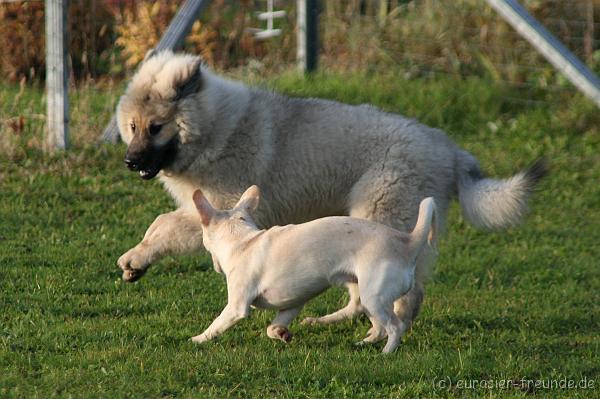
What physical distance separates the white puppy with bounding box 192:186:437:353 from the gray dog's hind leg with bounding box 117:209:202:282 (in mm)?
753

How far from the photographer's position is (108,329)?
5.79 metres

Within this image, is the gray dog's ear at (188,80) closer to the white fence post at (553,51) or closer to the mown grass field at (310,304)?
the mown grass field at (310,304)

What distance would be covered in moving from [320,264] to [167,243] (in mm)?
1277

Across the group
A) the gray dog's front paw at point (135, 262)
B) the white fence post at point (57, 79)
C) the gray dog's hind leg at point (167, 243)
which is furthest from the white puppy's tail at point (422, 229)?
the white fence post at point (57, 79)

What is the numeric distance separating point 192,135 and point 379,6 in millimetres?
6862

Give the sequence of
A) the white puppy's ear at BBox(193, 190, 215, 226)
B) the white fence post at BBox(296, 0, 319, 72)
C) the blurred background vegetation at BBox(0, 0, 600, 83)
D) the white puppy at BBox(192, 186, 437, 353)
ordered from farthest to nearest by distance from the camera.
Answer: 1. the blurred background vegetation at BBox(0, 0, 600, 83)
2. the white fence post at BBox(296, 0, 319, 72)
3. the white puppy's ear at BBox(193, 190, 215, 226)
4. the white puppy at BBox(192, 186, 437, 353)

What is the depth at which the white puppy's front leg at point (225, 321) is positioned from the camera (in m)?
5.37

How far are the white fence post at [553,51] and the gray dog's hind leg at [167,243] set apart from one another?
4.67 metres

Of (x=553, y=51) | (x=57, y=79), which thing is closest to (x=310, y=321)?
(x=57, y=79)

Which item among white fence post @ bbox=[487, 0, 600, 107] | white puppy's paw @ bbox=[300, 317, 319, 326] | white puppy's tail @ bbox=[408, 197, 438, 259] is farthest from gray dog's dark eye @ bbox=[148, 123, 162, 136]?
white fence post @ bbox=[487, 0, 600, 107]

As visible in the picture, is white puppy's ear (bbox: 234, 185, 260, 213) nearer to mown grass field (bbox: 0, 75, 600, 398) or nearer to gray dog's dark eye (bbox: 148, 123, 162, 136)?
mown grass field (bbox: 0, 75, 600, 398)

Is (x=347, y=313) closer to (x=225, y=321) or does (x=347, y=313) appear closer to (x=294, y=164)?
(x=294, y=164)

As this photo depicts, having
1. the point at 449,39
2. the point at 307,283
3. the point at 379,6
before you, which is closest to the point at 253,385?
the point at 307,283

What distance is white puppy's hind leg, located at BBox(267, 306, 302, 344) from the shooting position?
576 centimetres
